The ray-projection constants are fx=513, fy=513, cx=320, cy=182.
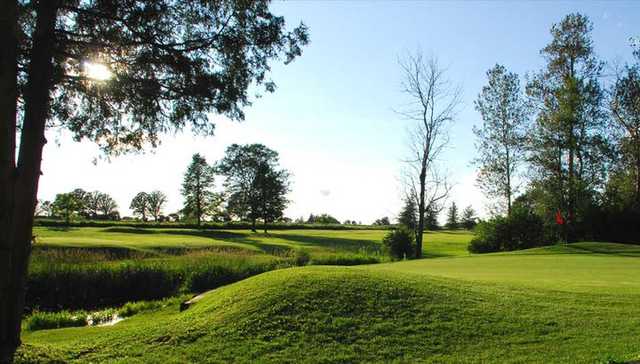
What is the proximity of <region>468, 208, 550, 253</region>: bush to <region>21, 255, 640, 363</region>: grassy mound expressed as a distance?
98.1ft

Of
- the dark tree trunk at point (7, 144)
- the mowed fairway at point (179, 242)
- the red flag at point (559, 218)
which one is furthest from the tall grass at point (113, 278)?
the red flag at point (559, 218)

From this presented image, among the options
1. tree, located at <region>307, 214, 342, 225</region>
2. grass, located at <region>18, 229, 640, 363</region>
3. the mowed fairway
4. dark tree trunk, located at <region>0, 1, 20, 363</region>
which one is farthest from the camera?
tree, located at <region>307, 214, 342, 225</region>

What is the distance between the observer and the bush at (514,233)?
39.5 metres

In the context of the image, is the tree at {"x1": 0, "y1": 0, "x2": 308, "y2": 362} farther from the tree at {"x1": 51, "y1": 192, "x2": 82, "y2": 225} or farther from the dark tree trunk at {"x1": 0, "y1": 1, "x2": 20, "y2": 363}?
the tree at {"x1": 51, "y1": 192, "x2": 82, "y2": 225}

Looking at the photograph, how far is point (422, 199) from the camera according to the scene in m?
39.5

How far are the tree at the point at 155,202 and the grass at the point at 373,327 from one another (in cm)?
9150

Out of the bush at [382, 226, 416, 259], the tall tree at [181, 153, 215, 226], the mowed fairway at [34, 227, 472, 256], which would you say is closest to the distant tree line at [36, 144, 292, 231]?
the tall tree at [181, 153, 215, 226]

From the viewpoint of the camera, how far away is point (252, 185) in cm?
8656

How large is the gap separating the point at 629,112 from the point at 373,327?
42.0 m

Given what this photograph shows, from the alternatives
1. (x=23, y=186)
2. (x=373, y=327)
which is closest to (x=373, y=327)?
(x=373, y=327)

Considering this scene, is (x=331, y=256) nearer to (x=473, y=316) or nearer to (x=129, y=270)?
(x=129, y=270)

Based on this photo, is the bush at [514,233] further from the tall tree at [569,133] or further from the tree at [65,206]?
the tree at [65,206]

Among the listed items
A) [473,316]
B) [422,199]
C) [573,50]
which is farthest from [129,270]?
[573,50]

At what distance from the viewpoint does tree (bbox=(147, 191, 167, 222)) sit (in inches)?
3907
